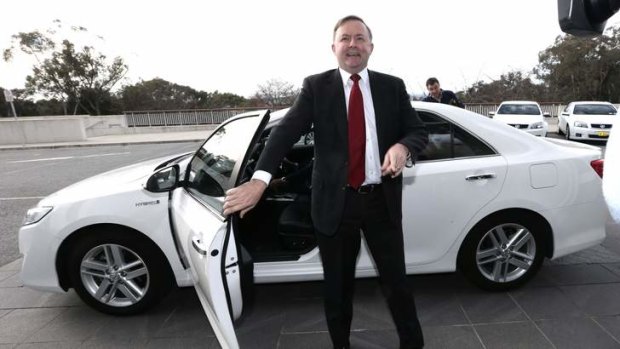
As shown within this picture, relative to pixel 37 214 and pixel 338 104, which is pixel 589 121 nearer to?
pixel 338 104

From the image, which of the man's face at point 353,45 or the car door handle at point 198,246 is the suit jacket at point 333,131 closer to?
the man's face at point 353,45

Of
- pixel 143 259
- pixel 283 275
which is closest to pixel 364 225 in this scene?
pixel 283 275

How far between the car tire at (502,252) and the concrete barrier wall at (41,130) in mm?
22824

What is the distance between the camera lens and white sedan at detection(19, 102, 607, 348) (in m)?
2.72

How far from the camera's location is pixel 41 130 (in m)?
21.1

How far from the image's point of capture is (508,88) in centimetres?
2866

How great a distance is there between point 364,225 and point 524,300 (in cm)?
162

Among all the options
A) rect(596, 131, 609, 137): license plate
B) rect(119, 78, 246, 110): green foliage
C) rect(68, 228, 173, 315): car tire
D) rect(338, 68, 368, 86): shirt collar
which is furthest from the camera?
rect(119, 78, 246, 110): green foliage

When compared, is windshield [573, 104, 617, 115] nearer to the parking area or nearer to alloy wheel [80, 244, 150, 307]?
the parking area

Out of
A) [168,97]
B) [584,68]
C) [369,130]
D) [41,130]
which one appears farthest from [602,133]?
[168,97]

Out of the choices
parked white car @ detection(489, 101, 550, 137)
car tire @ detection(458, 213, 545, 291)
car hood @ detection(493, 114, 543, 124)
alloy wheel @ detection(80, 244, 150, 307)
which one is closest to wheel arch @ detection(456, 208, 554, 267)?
car tire @ detection(458, 213, 545, 291)

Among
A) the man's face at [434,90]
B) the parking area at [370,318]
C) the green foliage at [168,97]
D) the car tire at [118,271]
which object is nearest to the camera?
the parking area at [370,318]

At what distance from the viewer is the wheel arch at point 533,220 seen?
113 inches

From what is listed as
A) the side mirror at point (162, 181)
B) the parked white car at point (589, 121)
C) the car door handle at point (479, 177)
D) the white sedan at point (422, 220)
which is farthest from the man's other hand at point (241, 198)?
the parked white car at point (589, 121)
